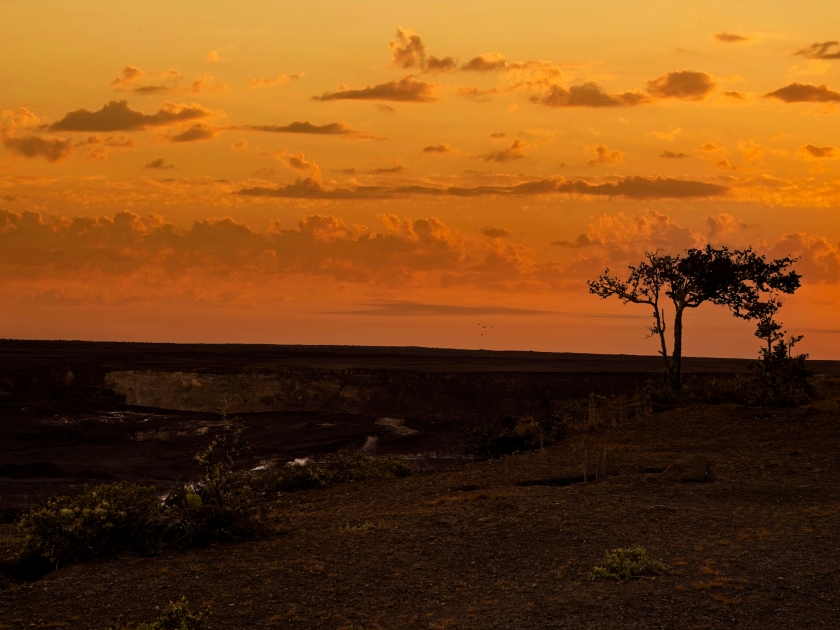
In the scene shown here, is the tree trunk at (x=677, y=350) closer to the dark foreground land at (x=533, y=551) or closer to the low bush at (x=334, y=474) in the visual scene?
the dark foreground land at (x=533, y=551)

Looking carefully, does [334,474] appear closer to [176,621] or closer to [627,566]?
[627,566]

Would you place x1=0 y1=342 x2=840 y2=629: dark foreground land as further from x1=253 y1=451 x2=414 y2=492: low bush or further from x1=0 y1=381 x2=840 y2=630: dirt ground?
x1=253 y1=451 x2=414 y2=492: low bush

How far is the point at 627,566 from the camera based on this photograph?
1124 cm

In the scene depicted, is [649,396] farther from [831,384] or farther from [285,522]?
[285,522]

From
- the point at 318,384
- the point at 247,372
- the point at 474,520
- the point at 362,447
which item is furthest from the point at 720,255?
the point at 247,372

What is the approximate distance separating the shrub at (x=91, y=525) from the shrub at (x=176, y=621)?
146 inches

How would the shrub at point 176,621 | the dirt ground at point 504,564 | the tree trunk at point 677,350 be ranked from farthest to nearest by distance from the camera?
1. the tree trunk at point 677,350
2. the dirt ground at point 504,564
3. the shrub at point 176,621

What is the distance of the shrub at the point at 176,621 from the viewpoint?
9.04 m

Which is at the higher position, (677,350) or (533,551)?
(677,350)

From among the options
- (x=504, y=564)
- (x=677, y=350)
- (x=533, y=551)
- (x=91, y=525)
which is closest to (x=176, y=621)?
(x=91, y=525)

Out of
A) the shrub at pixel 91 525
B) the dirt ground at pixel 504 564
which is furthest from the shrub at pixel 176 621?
the shrub at pixel 91 525

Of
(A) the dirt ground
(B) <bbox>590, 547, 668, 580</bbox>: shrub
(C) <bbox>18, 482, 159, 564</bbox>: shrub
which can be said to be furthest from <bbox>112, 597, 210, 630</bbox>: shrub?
(B) <bbox>590, 547, 668, 580</bbox>: shrub

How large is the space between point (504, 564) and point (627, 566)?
1.76 meters

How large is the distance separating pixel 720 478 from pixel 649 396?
45.3 ft
